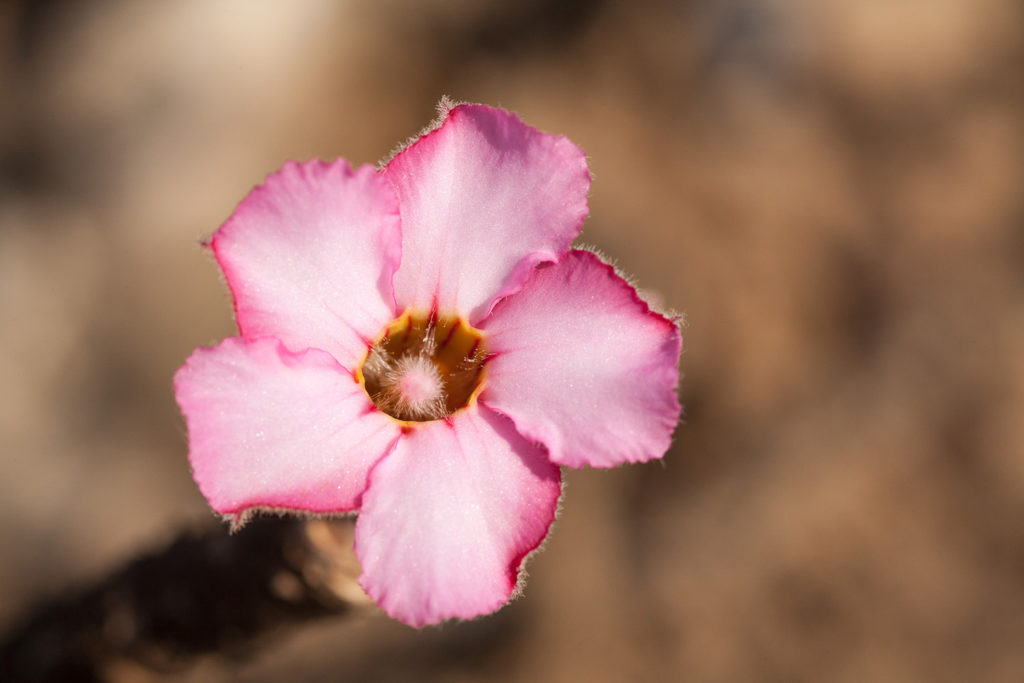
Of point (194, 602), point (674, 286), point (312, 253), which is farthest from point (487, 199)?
point (674, 286)

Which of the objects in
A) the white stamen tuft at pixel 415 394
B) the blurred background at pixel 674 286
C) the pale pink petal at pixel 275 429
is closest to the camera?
the pale pink petal at pixel 275 429

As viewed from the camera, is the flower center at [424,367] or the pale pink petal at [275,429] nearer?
the pale pink petal at [275,429]

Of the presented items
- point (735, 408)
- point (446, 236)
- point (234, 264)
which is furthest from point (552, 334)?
point (735, 408)

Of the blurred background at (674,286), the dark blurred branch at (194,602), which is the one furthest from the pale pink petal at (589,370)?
the blurred background at (674,286)

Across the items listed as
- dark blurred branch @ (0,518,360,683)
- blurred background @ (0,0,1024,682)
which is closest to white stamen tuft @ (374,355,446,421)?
dark blurred branch @ (0,518,360,683)

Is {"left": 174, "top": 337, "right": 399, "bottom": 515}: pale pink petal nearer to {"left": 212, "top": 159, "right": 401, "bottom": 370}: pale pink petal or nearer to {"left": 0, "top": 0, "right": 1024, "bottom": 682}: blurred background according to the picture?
{"left": 212, "top": 159, "right": 401, "bottom": 370}: pale pink petal

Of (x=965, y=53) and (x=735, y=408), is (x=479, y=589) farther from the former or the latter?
(x=965, y=53)

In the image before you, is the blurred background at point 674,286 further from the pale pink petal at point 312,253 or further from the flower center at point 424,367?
the pale pink petal at point 312,253
